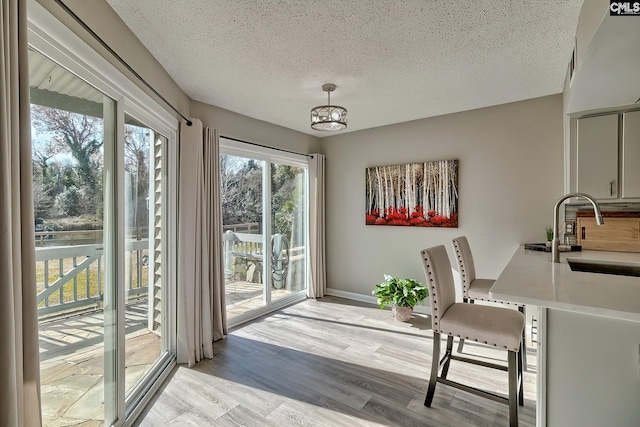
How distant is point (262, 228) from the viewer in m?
4.12

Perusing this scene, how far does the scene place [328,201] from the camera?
4.98m

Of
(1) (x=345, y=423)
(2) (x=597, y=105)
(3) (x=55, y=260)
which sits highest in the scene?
(2) (x=597, y=105)

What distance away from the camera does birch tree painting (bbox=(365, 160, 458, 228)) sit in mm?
3820

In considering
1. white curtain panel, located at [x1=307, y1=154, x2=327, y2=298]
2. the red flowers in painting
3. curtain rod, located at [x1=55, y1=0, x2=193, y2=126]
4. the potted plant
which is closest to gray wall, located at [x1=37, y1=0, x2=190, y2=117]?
curtain rod, located at [x1=55, y1=0, x2=193, y2=126]

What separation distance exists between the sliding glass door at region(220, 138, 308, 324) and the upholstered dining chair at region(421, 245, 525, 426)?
2.39m

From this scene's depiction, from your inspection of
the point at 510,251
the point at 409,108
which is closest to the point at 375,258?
the point at 510,251

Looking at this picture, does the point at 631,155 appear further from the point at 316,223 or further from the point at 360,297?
the point at 316,223

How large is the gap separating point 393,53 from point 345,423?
8.55ft

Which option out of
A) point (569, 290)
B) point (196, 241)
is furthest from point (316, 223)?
point (569, 290)

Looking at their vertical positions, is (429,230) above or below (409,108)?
below

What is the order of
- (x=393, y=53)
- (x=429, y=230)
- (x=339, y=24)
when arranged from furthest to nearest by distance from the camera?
1. (x=429, y=230)
2. (x=393, y=53)
3. (x=339, y=24)

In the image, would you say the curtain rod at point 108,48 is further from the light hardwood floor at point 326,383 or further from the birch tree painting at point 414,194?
the birch tree painting at point 414,194

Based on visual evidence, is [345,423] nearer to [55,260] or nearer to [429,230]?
[55,260]

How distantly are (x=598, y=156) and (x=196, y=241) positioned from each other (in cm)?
362
